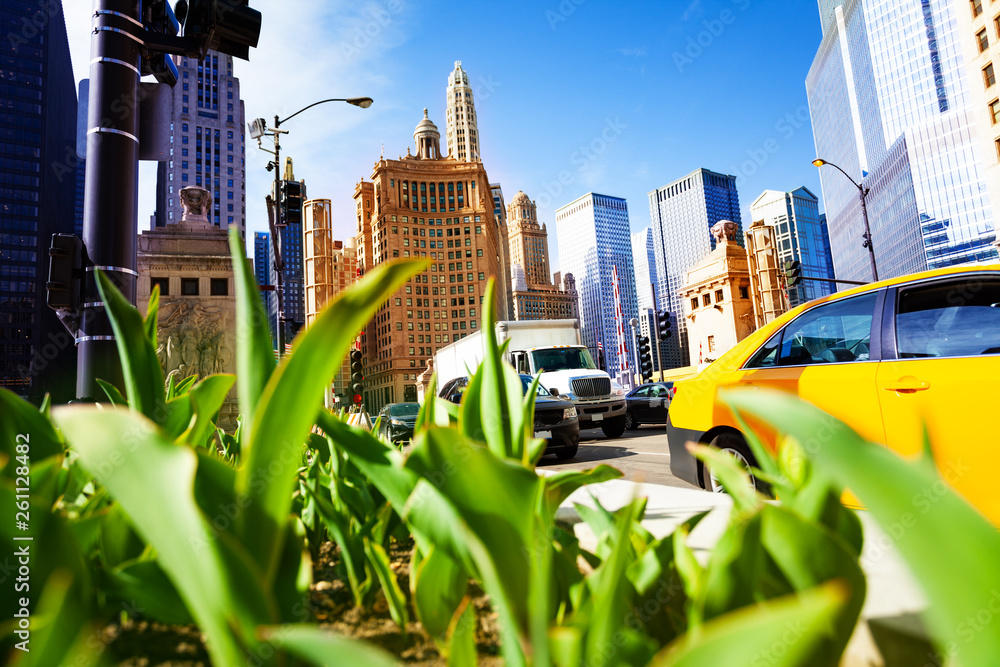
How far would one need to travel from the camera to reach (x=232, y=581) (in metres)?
0.63

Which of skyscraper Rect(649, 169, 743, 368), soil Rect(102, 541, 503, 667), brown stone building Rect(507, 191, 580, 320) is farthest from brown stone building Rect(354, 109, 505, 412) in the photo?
soil Rect(102, 541, 503, 667)

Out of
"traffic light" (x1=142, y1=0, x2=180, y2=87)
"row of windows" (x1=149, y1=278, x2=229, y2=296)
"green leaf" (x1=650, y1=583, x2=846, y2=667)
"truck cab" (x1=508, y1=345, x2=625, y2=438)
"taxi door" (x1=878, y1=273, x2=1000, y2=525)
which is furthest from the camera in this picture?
"row of windows" (x1=149, y1=278, x2=229, y2=296)

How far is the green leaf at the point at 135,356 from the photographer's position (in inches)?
43.8

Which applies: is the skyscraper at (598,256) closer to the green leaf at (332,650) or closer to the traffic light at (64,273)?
the traffic light at (64,273)

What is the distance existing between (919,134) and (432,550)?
122 metres

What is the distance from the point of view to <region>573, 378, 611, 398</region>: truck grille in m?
14.4

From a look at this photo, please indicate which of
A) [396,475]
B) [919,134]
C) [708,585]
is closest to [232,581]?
[396,475]

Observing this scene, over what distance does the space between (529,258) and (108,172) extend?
16734cm

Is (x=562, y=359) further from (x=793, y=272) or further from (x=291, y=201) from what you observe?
(x=793, y=272)

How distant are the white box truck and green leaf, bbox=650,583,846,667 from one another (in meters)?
12.2

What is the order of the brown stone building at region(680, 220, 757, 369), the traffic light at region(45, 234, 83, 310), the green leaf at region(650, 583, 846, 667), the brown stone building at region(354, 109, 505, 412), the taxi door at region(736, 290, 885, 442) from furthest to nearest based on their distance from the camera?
the brown stone building at region(354, 109, 505, 412) → the brown stone building at region(680, 220, 757, 369) → the traffic light at region(45, 234, 83, 310) → the taxi door at region(736, 290, 885, 442) → the green leaf at region(650, 583, 846, 667)

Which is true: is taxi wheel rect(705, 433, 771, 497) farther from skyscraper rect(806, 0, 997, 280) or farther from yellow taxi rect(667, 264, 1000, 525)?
skyscraper rect(806, 0, 997, 280)

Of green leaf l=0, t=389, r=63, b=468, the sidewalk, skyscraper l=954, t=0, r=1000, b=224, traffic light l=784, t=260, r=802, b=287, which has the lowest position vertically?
the sidewalk

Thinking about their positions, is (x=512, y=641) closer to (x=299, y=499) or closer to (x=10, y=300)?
(x=299, y=499)
